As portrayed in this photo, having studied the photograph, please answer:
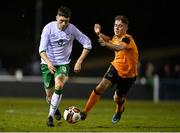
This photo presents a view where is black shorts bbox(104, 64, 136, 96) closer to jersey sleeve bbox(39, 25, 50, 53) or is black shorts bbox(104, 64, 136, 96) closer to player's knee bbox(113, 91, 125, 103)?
player's knee bbox(113, 91, 125, 103)

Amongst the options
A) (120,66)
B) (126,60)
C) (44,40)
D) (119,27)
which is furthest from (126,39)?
(44,40)

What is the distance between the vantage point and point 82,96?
3297 centimetres

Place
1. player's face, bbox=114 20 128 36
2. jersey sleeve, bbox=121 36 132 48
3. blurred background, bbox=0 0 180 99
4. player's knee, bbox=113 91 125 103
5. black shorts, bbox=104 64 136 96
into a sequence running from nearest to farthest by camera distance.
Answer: jersey sleeve, bbox=121 36 132 48, player's face, bbox=114 20 128 36, black shorts, bbox=104 64 136 96, player's knee, bbox=113 91 125 103, blurred background, bbox=0 0 180 99

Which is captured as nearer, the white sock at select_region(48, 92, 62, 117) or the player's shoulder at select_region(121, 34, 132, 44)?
the white sock at select_region(48, 92, 62, 117)

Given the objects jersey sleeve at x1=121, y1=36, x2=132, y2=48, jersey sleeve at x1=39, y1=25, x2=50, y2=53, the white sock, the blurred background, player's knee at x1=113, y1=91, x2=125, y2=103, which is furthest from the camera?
the blurred background

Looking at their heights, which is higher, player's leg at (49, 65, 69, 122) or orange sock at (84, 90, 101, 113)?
player's leg at (49, 65, 69, 122)


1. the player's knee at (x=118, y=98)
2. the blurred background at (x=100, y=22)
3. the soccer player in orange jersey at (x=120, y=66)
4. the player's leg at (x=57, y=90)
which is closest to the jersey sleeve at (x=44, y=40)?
the player's leg at (x=57, y=90)

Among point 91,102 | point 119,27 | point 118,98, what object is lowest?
point 118,98

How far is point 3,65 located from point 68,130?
36742mm

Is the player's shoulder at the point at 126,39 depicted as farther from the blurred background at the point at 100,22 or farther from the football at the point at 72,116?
the blurred background at the point at 100,22

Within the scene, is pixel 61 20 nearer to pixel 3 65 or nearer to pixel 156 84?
pixel 156 84

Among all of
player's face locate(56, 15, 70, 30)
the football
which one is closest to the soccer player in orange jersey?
Result: the football

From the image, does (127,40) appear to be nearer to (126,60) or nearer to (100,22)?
(126,60)

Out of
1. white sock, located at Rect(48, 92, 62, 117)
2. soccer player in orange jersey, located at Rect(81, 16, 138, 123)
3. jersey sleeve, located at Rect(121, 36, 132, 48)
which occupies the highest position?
jersey sleeve, located at Rect(121, 36, 132, 48)
